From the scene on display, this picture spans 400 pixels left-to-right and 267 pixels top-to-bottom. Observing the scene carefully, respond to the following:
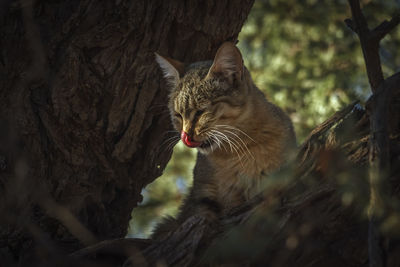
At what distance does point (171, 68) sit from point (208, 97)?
→ 1.18 ft

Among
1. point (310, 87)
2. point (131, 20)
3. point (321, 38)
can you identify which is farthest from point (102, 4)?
point (321, 38)

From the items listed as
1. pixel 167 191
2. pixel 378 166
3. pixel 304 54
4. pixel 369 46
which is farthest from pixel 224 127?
pixel 304 54

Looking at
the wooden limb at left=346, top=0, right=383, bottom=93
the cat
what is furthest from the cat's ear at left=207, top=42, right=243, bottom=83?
the wooden limb at left=346, top=0, right=383, bottom=93

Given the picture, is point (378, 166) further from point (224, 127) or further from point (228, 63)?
point (228, 63)

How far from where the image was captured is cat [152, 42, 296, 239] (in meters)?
3.17

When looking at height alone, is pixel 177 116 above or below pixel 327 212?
above

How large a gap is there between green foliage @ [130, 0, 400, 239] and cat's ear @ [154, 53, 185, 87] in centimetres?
179

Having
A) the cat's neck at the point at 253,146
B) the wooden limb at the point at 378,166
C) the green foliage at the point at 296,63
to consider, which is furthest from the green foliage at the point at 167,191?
the wooden limb at the point at 378,166

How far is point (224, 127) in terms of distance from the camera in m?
3.21

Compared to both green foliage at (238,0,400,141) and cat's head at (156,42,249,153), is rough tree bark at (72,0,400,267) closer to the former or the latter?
cat's head at (156,42,249,153)

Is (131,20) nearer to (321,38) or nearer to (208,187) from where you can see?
(208,187)

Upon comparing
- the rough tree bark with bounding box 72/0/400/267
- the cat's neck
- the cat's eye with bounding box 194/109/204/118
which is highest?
the cat's eye with bounding box 194/109/204/118

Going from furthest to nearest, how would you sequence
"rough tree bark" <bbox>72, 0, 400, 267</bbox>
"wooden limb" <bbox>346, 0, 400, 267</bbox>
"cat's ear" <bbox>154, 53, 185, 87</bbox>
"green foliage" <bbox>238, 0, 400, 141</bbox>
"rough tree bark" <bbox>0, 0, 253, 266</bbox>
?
"green foliage" <bbox>238, 0, 400, 141</bbox>
"cat's ear" <bbox>154, 53, 185, 87</bbox>
"rough tree bark" <bbox>0, 0, 253, 266</bbox>
"rough tree bark" <bbox>72, 0, 400, 267</bbox>
"wooden limb" <bbox>346, 0, 400, 267</bbox>

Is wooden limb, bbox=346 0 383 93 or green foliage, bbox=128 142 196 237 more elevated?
wooden limb, bbox=346 0 383 93
